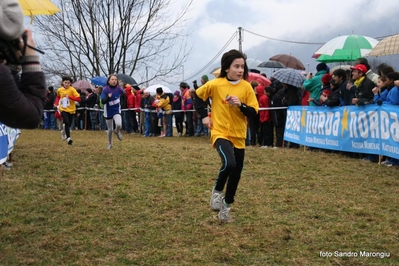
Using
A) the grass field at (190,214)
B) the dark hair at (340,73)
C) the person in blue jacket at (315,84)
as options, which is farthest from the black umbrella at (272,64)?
the grass field at (190,214)

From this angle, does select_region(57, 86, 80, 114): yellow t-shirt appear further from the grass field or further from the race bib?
the grass field

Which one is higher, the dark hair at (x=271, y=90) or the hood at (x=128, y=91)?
the hood at (x=128, y=91)

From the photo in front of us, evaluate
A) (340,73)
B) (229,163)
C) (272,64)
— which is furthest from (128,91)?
(229,163)

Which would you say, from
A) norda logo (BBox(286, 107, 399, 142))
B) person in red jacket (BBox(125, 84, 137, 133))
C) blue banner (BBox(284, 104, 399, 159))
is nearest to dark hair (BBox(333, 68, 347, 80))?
blue banner (BBox(284, 104, 399, 159))

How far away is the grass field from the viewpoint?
5160mm

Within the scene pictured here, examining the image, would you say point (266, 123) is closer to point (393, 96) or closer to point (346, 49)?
point (346, 49)

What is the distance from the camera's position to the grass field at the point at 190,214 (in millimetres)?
5160

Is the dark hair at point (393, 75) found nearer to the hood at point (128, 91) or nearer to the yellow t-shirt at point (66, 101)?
the yellow t-shirt at point (66, 101)

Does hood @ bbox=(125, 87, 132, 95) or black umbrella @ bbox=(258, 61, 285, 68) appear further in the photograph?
hood @ bbox=(125, 87, 132, 95)

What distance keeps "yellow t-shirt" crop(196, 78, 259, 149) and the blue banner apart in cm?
500

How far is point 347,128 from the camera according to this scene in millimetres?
12305

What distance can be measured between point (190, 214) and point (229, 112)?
1357mm

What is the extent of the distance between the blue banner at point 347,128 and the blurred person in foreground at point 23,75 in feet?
28.0

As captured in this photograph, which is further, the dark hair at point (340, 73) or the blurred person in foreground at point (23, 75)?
the dark hair at point (340, 73)
